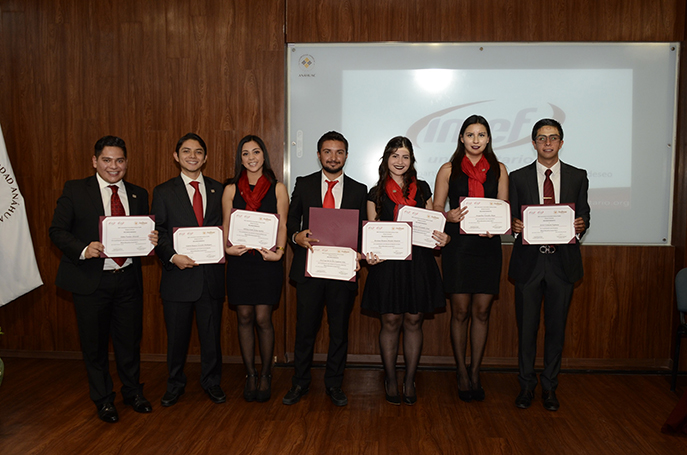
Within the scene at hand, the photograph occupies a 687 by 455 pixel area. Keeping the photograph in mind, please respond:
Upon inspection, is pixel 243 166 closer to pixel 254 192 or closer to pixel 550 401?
pixel 254 192

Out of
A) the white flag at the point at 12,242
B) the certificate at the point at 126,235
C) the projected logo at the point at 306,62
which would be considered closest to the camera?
the certificate at the point at 126,235

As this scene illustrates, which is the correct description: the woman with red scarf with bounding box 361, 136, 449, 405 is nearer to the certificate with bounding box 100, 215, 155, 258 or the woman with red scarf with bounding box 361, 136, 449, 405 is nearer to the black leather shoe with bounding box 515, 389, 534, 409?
the black leather shoe with bounding box 515, 389, 534, 409

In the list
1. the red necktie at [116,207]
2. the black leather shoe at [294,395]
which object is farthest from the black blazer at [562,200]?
the red necktie at [116,207]

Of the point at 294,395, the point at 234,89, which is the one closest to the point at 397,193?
the point at 294,395

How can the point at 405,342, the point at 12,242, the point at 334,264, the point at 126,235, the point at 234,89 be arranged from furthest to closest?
the point at 234,89 → the point at 12,242 → the point at 405,342 → the point at 334,264 → the point at 126,235

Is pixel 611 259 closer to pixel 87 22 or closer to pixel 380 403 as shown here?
pixel 380 403

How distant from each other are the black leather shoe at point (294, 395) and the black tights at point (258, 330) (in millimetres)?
169

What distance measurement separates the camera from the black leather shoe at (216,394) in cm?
342

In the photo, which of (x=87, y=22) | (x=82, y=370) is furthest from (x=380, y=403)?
(x=87, y=22)

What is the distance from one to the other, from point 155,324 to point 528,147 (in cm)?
360

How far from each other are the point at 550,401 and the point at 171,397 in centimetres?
256

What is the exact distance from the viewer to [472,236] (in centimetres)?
333

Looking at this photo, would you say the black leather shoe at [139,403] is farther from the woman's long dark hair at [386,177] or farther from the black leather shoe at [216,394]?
the woman's long dark hair at [386,177]

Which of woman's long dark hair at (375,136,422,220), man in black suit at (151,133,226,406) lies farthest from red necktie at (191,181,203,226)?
woman's long dark hair at (375,136,422,220)
